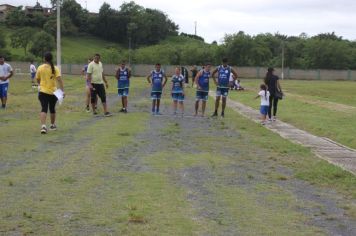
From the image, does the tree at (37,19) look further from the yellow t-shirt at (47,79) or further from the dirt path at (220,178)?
the dirt path at (220,178)

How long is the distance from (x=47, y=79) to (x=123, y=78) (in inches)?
257

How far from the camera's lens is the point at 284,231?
6074 mm

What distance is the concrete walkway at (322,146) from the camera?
10.7 metres

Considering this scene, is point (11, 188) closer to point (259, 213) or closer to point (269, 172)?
point (259, 213)

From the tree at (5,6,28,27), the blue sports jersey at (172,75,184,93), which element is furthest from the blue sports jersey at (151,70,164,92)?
the tree at (5,6,28,27)

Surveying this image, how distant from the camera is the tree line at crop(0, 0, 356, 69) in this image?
357 ft

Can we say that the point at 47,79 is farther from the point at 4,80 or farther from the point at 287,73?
the point at 287,73

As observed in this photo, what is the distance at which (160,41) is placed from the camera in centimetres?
15550

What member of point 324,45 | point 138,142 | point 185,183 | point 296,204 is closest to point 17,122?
point 138,142

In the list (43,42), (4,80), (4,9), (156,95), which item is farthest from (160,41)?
(156,95)

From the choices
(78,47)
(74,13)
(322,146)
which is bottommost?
(322,146)

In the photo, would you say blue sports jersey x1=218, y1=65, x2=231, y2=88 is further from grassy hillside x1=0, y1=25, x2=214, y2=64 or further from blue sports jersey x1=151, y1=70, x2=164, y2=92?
grassy hillside x1=0, y1=25, x2=214, y2=64

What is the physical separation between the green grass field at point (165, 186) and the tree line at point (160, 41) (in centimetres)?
8829

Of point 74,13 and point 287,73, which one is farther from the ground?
point 74,13
